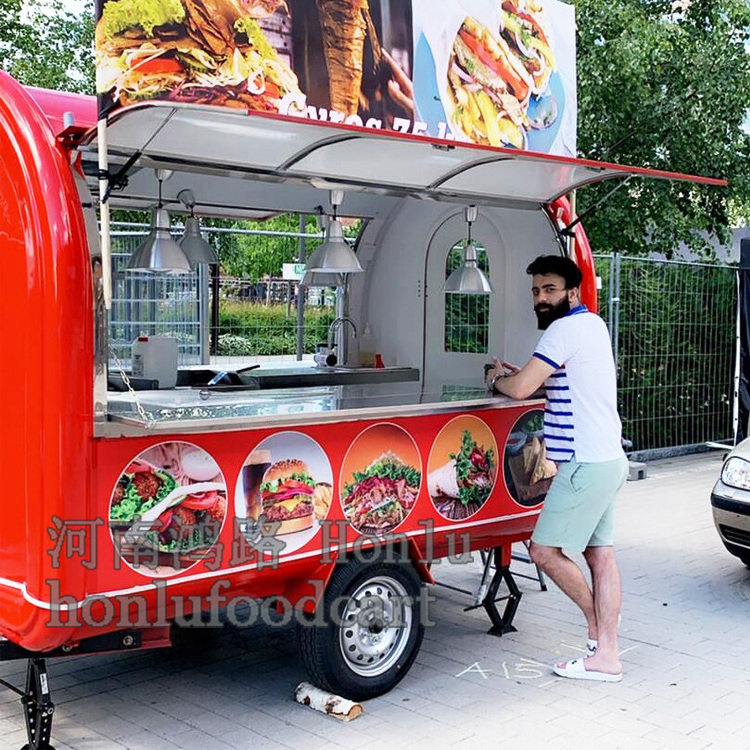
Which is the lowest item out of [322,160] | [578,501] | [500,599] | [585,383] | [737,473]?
[500,599]

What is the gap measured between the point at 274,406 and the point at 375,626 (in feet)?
3.81

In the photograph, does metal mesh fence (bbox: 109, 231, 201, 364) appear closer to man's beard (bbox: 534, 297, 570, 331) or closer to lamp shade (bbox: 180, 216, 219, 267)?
lamp shade (bbox: 180, 216, 219, 267)

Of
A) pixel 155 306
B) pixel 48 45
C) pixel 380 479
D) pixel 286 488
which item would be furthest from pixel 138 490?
pixel 48 45

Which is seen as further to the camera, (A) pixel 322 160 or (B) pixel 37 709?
(A) pixel 322 160

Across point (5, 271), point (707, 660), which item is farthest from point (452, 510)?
point (5, 271)

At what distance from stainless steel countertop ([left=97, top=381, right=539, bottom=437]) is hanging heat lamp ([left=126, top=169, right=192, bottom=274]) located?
783mm

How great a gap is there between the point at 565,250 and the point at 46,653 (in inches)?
147

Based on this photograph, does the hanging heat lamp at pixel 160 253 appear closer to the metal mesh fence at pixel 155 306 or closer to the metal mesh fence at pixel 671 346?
the metal mesh fence at pixel 155 306

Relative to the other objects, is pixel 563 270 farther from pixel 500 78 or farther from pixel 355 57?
pixel 355 57

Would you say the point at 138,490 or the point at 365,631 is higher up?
the point at 138,490

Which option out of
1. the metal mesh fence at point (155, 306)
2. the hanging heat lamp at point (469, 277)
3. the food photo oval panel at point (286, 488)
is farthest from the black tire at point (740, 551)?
the metal mesh fence at point (155, 306)

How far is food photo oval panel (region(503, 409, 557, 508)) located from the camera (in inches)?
217

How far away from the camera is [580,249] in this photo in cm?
608

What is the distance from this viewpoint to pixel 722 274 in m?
12.4
